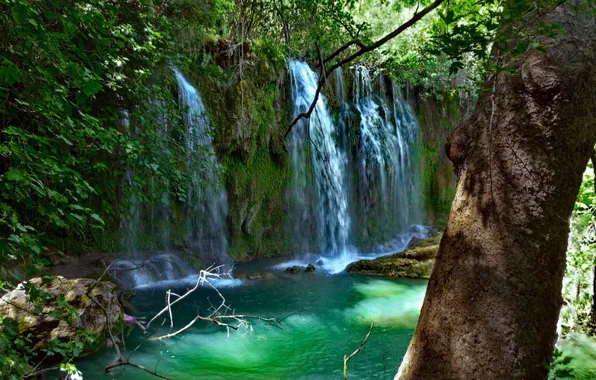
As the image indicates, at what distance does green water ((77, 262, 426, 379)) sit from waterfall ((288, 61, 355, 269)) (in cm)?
368

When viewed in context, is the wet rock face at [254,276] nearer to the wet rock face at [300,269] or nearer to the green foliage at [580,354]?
the wet rock face at [300,269]

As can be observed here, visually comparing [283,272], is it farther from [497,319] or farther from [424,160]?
[424,160]

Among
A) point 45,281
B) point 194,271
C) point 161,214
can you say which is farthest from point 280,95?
point 45,281

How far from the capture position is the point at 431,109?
1872 cm

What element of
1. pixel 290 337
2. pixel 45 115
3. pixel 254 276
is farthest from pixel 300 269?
pixel 45 115

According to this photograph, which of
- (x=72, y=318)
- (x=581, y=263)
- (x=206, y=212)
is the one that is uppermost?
(x=206, y=212)

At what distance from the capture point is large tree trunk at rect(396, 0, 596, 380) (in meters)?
1.96

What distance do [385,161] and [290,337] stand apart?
10.4 metres

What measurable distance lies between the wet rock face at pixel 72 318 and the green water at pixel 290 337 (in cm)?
41

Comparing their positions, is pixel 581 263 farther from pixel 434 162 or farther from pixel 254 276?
pixel 434 162

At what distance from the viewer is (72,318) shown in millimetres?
5016

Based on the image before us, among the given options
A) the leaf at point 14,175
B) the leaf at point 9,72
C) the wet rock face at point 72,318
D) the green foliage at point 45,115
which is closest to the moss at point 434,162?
the green foliage at point 45,115

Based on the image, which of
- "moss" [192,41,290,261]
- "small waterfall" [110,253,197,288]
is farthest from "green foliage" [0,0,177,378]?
"moss" [192,41,290,261]

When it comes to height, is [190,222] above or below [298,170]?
below
